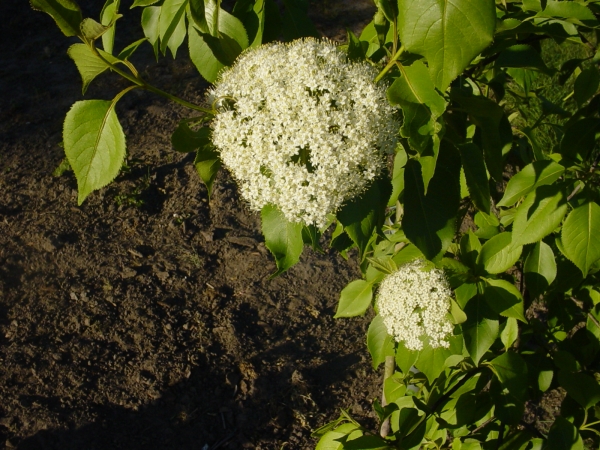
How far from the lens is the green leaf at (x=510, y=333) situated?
1850mm

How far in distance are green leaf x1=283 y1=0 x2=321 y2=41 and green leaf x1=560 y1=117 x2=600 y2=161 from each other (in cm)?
78

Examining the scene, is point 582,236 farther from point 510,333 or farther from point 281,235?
point 281,235

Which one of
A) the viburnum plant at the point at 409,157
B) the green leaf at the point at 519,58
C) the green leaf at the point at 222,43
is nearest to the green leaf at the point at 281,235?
the viburnum plant at the point at 409,157

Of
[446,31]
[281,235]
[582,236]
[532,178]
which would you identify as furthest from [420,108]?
[582,236]

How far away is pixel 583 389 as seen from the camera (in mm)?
1827

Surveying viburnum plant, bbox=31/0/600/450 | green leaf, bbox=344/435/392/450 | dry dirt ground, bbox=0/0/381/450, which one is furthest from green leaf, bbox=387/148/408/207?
dry dirt ground, bbox=0/0/381/450

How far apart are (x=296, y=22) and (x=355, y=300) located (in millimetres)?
955

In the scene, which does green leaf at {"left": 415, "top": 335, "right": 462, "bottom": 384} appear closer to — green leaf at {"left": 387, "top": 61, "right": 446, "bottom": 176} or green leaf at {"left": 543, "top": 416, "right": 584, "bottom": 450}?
green leaf at {"left": 543, "top": 416, "right": 584, "bottom": 450}

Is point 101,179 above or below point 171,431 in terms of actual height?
above

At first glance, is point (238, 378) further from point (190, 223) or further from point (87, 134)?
point (87, 134)

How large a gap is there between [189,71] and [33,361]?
318 cm

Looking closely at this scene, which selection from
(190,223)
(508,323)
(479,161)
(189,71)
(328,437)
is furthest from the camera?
(189,71)

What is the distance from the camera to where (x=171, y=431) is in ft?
9.88

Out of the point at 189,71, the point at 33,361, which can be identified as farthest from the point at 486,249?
the point at 189,71
